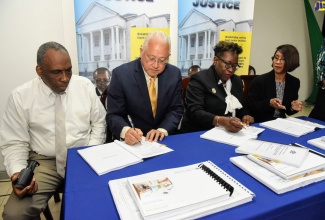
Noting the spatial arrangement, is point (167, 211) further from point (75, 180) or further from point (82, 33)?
point (82, 33)

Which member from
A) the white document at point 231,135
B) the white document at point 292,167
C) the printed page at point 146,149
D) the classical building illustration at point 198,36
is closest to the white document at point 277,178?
the white document at point 292,167

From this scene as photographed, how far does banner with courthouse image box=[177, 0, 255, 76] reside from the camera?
293 cm

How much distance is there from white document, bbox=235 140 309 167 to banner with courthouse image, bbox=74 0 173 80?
185cm

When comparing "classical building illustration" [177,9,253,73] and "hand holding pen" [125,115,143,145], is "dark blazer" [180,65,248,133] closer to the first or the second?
"hand holding pen" [125,115,143,145]

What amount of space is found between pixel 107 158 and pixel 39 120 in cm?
66

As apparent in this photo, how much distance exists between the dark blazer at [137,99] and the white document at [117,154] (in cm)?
37

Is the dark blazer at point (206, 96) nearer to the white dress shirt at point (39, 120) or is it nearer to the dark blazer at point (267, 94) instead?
the dark blazer at point (267, 94)

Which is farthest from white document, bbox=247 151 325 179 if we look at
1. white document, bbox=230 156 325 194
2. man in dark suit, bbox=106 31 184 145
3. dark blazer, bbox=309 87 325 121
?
dark blazer, bbox=309 87 325 121

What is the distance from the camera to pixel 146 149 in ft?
4.43

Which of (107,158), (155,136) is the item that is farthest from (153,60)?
(107,158)

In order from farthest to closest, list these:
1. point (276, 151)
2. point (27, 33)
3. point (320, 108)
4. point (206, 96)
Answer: point (27, 33) → point (320, 108) → point (206, 96) → point (276, 151)

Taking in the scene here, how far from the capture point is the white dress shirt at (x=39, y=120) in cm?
151

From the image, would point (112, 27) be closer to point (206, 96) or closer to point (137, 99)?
point (137, 99)

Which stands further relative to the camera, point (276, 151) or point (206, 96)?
point (206, 96)
